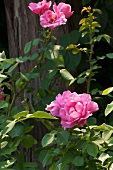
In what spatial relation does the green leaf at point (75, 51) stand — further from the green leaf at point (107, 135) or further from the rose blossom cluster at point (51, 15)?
the green leaf at point (107, 135)

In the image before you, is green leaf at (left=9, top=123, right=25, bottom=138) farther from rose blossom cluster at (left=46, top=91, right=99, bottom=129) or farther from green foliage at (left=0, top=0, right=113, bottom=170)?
rose blossom cluster at (left=46, top=91, right=99, bottom=129)

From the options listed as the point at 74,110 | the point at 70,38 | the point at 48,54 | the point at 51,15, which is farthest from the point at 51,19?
the point at 74,110

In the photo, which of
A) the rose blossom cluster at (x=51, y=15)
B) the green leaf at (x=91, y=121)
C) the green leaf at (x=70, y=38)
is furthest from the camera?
the green leaf at (x=70, y=38)

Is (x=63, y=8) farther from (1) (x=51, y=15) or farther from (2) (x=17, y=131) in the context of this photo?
(2) (x=17, y=131)

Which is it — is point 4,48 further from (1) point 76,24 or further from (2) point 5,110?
(2) point 5,110

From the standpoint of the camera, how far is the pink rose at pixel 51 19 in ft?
6.98

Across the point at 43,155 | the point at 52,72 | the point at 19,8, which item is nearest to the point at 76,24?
the point at 19,8

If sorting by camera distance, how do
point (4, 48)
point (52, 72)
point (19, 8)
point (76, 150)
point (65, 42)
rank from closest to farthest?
1. point (76, 150)
2. point (52, 72)
3. point (65, 42)
4. point (19, 8)
5. point (4, 48)

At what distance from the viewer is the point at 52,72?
2.26 m

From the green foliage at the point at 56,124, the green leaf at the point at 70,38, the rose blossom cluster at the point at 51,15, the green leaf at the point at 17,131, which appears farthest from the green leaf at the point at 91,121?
the green leaf at the point at 70,38

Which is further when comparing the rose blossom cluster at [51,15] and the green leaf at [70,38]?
the green leaf at [70,38]

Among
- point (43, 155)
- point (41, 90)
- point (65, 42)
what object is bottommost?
point (43, 155)

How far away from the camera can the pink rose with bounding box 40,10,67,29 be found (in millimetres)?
2127

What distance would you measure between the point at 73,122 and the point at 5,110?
0.60 m
